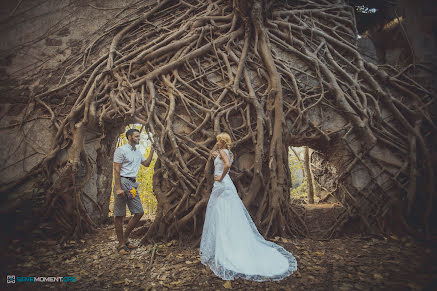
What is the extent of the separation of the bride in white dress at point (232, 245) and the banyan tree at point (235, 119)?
57cm

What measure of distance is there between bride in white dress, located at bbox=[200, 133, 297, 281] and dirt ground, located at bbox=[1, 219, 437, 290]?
91 mm

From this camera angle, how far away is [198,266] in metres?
2.29

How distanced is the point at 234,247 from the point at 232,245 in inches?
1.1

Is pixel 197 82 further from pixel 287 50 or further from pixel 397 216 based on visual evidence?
pixel 397 216

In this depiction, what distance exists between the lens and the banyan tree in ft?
9.94

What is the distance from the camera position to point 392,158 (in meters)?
3.27

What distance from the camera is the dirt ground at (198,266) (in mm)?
1905

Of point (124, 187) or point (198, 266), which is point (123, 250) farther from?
point (198, 266)

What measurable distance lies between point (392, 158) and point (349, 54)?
2011 millimetres
